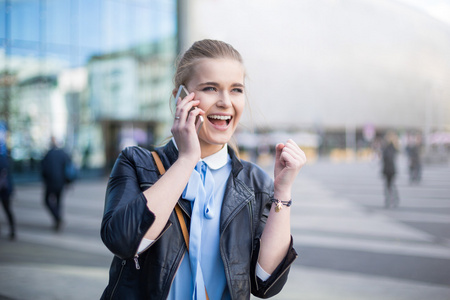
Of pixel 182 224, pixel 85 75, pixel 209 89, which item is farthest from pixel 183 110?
pixel 85 75

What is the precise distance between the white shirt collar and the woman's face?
0.19 feet

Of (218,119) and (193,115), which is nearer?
(193,115)

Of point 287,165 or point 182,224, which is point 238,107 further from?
point 182,224

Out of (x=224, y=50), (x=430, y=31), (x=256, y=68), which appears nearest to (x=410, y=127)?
(x=430, y=31)

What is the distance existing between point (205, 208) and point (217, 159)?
20 centimetres

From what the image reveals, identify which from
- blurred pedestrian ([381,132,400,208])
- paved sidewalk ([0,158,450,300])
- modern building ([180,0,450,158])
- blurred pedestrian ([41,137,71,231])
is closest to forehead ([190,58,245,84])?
paved sidewalk ([0,158,450,300])

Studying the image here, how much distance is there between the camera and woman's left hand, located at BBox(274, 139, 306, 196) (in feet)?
→ 4.22

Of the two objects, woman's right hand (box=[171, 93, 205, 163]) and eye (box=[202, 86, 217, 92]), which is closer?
woman's right hand (box=[171, 93, 205, 163])

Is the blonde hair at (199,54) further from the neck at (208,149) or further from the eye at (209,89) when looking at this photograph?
the neck at (208,149)

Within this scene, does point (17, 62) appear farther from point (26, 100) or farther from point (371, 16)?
point (371, 16)

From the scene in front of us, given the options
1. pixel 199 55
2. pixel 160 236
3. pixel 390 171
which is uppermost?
pixel 199 55

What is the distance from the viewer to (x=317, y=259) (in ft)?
17.8

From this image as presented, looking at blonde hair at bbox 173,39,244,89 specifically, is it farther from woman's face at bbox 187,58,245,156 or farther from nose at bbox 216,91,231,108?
nose at bbox 216,91,231,108

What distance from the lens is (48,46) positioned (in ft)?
59.7
